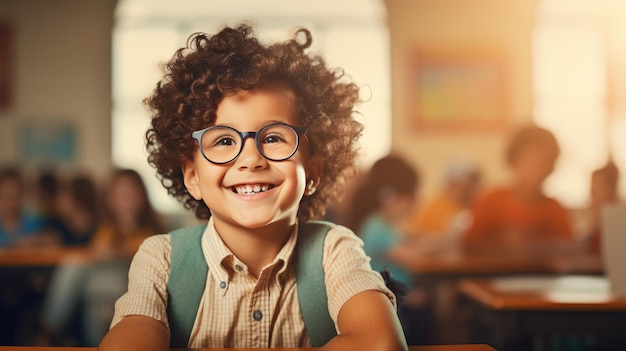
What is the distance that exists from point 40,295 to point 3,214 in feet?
1.74

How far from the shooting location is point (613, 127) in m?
5.86

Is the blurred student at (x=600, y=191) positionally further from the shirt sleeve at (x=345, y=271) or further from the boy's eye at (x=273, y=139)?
the boy's eye at (x=273, y=139)

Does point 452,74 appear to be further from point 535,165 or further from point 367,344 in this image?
point 367,344

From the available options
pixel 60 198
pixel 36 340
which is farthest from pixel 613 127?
pixel 36 340

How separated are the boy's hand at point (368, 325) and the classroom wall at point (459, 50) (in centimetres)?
502

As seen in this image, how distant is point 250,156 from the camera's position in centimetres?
67

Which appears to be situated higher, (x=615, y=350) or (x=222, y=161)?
(x=222, y=161)

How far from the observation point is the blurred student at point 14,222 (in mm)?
3113

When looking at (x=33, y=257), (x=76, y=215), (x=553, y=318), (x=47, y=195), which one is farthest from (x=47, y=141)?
(x=553, y=318)

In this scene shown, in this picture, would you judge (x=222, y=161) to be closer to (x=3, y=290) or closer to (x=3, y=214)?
(x=3, y=290)

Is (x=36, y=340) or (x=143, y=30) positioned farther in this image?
(x=143, y=30)

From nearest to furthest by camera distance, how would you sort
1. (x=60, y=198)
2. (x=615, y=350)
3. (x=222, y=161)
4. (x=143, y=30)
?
(x=222, y=161), (x=615, y=350), (x=60, y=198), (x=143, y=30)

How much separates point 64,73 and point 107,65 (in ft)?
1.23

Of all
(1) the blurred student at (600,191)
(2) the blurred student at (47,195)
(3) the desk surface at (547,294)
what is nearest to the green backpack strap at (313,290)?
(3) the desk surface at (547,294)
